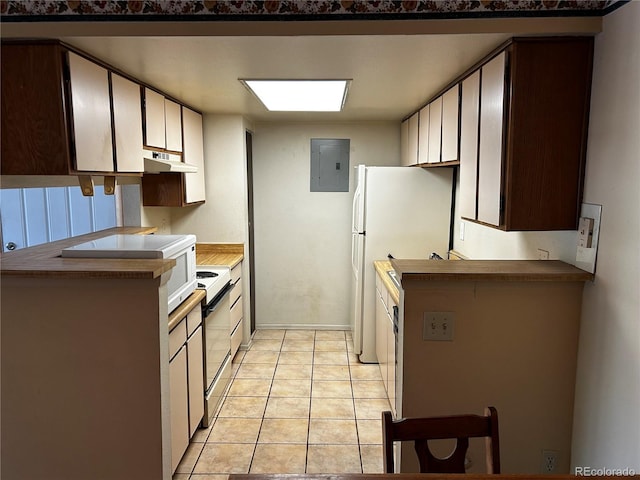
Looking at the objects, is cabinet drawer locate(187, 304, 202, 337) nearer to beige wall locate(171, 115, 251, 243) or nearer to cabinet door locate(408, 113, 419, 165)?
beige wall locate(171, 115, 251, 243)

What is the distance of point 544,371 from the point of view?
1995mm

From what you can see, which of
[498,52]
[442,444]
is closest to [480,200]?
[498,52]

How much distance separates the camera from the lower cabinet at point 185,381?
231 centimetres

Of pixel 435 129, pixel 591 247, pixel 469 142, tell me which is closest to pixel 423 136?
pixel 435 129

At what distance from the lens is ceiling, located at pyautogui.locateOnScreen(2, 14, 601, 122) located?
5.86 ft

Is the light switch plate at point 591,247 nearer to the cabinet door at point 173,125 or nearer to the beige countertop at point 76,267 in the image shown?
the beige countertop at point 76,267

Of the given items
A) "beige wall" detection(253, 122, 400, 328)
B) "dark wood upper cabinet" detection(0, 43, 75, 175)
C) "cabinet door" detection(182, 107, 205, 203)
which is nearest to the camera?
"dark wood upper cabinet" detection(0, 43, 75, 175)

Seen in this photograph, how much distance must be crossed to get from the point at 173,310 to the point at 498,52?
A: 1.98m

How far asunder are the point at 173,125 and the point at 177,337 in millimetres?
1667

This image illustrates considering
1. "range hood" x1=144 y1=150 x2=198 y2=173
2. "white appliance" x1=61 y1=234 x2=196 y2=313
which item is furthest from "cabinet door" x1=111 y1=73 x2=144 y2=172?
"white appliance" x1=61 y1=234 x2=196 y2=313

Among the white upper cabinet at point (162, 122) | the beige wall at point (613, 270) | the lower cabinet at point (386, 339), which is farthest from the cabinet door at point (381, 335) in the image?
the white upper cabinet at point (162, 122)

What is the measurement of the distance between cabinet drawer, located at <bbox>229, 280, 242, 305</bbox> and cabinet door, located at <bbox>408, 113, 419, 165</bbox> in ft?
6.10

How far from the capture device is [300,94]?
3.04 meters

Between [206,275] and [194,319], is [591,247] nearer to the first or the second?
[194,319]
